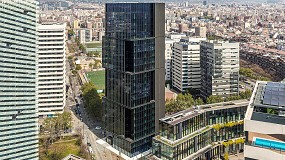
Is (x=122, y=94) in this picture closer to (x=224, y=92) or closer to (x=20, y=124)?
(x=20, y=124)

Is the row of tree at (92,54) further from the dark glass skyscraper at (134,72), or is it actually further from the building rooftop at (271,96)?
the building rooftop at (271,96)

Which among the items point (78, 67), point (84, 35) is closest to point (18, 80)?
point (78, 67)

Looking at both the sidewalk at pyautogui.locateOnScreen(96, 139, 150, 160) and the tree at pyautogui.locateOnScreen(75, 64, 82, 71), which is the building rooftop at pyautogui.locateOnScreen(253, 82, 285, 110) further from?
the tree at pyautogui.locateOnScreen(75, 64, 82, 71)

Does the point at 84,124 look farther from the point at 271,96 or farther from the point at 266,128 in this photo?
the point at 266,128

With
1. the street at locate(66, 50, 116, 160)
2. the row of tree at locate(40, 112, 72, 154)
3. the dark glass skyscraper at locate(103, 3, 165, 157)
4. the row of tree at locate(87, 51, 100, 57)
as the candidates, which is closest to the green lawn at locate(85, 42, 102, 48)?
the row of tree at locate(87, 51, 100, 57)

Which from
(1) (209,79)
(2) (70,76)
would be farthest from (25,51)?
(2) (70,76)
